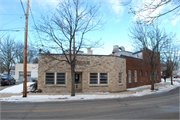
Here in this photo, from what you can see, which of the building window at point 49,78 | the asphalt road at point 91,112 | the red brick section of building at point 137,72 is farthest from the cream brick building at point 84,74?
the asphalt road at point 91,112

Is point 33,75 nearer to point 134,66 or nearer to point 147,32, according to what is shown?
point 134,66

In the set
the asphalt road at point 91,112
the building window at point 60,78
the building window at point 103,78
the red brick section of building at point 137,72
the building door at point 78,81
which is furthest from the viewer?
the red brick section of building at point 137,72

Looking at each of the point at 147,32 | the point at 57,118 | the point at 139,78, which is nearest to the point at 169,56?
the point at 139,78

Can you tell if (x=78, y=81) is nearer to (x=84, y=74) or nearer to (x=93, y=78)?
(x=84, y=74)

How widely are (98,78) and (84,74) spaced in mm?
1664

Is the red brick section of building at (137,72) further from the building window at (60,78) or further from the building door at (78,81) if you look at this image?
the building window at (60,78)

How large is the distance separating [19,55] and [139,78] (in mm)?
31782

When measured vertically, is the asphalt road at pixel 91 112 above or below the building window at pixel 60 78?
below

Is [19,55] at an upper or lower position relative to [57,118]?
upper

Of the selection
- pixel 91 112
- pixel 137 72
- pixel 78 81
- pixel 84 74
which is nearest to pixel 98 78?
pixel 84 74

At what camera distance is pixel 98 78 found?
592 inches

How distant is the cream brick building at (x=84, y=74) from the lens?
14333mm

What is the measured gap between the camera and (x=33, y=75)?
29.6 m

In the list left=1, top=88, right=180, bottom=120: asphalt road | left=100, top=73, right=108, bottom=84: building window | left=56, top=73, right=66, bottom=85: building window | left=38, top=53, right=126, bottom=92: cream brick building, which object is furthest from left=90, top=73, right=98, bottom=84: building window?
left=1, top=88, right=180, bottom=120: asphalt road
